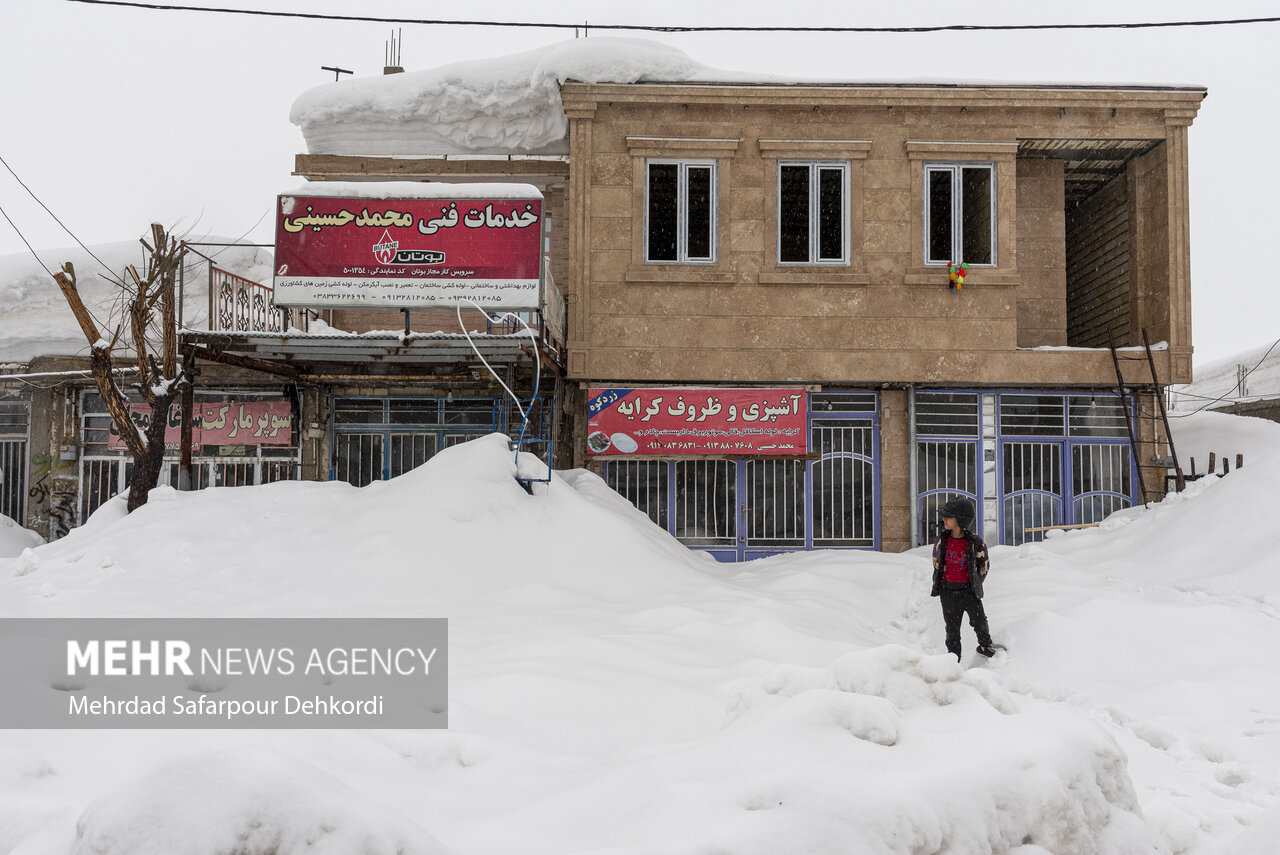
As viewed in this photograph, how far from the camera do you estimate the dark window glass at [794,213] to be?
1267 centimetres

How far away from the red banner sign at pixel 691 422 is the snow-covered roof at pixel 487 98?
205 inches

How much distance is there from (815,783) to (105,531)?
29.7ft

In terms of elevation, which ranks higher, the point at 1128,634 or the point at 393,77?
the point at 393,77

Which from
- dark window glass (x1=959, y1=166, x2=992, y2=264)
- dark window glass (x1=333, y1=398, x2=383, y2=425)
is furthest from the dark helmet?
dark window glass (x1=333, y1=398, x2=383, y2=425)

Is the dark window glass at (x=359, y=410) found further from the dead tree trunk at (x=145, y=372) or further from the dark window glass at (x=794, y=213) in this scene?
the dark window glass at (x=794, y=213)

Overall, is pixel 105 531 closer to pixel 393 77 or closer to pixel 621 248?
pixel 621 248

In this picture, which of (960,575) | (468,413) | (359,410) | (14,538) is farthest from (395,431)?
(960,575)

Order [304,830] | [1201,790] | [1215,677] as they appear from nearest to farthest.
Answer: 1. [304,830]
2. [1201,790]
3. [1215,677]

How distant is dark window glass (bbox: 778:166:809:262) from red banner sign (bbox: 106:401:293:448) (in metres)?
9.22

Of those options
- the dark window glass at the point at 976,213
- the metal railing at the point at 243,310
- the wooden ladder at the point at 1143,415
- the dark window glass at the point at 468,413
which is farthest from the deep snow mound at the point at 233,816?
the wooden ladder at the point at 1143,415

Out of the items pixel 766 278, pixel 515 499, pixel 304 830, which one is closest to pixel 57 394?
pixel 515 499

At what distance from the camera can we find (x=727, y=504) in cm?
1244

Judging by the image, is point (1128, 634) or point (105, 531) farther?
point (105, 531)

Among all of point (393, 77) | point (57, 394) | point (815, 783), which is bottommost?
point (815, 783)
